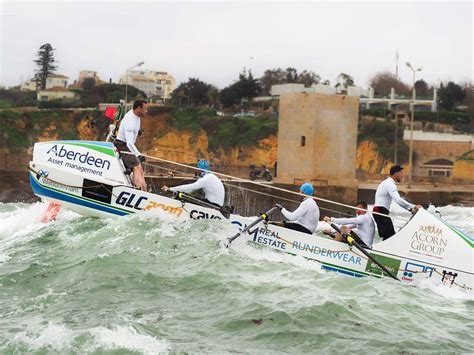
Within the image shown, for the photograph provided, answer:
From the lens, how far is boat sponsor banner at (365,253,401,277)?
10453 mm

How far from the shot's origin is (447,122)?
7025 cm

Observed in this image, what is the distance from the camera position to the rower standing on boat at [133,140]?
1229 cm

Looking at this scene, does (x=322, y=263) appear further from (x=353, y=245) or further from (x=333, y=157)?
(x=333, y=157)

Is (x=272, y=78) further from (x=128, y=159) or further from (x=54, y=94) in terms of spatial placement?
(x=128, y=159)

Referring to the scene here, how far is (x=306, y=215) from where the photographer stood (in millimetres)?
10953

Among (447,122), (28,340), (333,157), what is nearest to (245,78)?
(447,122)

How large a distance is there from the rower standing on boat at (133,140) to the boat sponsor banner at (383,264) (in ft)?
13.8

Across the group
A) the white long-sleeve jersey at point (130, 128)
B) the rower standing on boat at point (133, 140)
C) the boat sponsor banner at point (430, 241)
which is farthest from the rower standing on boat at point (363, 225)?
the white long-sleeve jersey at point (130, 128)

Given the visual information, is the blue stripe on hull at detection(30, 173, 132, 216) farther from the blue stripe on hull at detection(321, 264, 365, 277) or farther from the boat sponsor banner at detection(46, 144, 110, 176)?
the blue stripe on hull at detection(321, 264, 365, 277)

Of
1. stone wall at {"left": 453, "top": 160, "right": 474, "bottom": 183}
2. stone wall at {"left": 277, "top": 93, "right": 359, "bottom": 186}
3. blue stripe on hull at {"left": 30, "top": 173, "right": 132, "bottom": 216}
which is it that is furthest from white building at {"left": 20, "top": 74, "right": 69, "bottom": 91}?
blue stripe on hull at {"left": 30, "top": 173, "right": 132, "bottom": 216}

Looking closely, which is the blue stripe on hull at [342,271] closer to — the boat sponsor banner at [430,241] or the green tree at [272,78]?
the boat sponsor banner at [430,241]

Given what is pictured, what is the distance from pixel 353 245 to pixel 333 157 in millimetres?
17221

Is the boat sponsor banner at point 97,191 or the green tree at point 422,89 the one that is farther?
the green tree at point 422,89

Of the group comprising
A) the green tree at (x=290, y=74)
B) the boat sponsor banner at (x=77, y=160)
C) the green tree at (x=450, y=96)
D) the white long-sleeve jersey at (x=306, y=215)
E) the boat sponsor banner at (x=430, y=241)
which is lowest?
the boat sponsor banner at (x=430, y=241)
